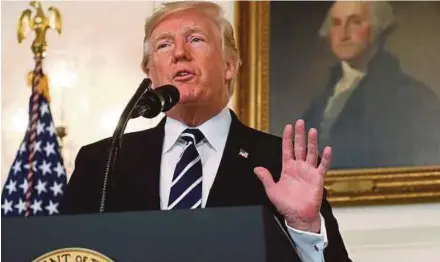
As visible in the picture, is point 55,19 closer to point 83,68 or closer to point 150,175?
point 83,68

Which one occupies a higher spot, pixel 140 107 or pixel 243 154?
pixel 140 107

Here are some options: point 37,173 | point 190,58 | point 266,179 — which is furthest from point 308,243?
point 37,173

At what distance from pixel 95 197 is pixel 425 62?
1.98m

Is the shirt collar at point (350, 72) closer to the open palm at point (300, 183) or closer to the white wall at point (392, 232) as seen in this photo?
the white wall at point (392, 232)

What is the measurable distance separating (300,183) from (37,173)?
225cm

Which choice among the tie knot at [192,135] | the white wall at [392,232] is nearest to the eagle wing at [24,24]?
the white wall at [392,232]

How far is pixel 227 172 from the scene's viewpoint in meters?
2.14

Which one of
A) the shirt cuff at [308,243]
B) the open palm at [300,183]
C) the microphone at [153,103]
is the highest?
the microphone at [153,103]

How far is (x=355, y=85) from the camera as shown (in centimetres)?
369

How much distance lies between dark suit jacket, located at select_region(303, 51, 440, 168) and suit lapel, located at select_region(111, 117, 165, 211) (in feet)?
4.80

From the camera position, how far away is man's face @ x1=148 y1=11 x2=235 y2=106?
2.32 metres

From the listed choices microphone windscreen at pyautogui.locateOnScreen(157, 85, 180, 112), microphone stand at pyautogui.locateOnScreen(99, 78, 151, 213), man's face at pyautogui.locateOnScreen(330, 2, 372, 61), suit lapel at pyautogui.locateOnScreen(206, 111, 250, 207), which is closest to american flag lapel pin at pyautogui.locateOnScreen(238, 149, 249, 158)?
suit lapel at pyautogui.locateOnScreen(206, 111, 250, 207)

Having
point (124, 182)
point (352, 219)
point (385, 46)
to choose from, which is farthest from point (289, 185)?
point (385, 46)

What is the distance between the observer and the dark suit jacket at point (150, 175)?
2.09 meters
